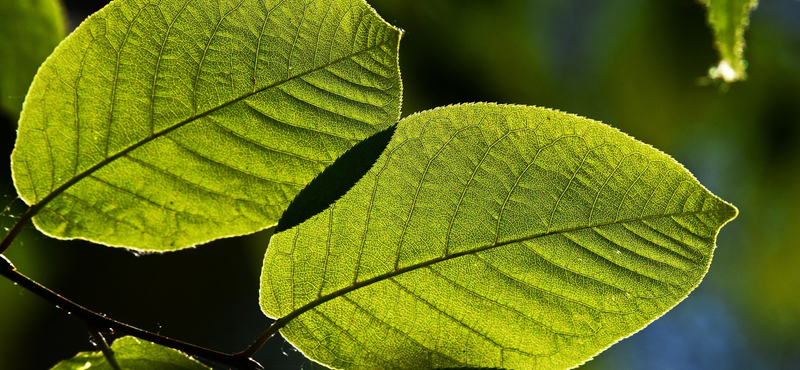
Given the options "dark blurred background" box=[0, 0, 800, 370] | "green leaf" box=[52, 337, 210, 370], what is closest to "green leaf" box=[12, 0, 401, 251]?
"green leaf" box=[52, 337, 210, 370]

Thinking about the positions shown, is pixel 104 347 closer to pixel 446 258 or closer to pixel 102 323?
pixel 102 323

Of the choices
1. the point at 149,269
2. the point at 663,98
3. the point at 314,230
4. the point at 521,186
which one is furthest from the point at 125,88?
the point at 663,98

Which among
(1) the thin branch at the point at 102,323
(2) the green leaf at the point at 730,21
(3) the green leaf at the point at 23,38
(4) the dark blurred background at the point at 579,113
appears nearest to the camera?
(1) the thin branch at the point at 102,323

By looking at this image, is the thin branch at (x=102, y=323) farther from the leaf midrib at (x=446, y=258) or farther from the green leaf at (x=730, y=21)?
the green leaf at (x=730, y=21)

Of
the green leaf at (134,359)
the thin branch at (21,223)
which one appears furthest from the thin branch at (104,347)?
the thin branch at (21,223)

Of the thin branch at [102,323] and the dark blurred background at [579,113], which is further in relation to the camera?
the dark blurred background at [579,113]

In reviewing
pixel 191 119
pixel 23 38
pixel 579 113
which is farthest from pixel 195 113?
pixel 579 113

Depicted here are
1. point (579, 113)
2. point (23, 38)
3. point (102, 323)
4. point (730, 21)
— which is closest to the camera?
point (102, 323)
